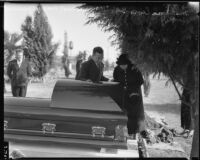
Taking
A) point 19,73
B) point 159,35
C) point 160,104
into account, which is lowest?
point 160,104

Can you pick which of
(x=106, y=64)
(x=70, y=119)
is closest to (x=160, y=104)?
(x=106, y=64)

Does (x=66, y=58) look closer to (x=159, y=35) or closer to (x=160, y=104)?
(x=159, y=35)

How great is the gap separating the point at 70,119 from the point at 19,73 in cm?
92

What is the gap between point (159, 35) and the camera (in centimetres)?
456

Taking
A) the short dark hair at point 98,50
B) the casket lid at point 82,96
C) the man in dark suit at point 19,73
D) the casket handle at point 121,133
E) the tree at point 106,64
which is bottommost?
the casket handle at point 121,133

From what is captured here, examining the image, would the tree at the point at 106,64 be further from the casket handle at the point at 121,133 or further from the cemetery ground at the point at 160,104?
the casket handle at the point at 121,133

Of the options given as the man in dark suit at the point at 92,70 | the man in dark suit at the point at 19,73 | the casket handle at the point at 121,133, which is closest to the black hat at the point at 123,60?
the man in dark suit at the point at 92,70

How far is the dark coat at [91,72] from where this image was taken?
182 inches

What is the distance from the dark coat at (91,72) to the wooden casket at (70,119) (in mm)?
81

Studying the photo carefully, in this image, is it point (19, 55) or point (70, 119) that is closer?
point (70, 119)

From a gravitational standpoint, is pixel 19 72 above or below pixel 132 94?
above

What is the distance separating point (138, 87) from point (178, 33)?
33.9 inches

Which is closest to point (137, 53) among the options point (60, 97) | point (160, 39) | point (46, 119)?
point (160, 39)

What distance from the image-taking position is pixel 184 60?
15.3ft
